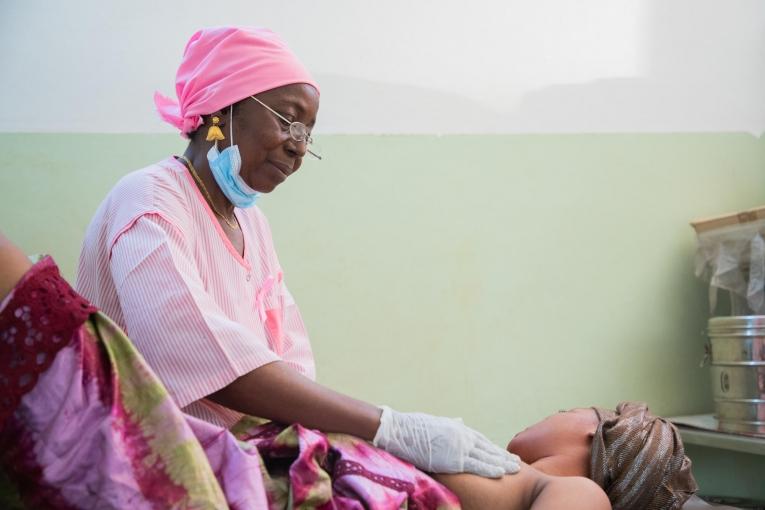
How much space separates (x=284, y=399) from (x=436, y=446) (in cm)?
31

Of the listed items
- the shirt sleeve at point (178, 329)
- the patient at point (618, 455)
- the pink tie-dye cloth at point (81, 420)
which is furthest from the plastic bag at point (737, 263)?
the pink tie-dye cloth at point (81, 420)

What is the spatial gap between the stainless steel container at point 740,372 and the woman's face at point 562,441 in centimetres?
124

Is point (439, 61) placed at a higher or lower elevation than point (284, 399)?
higher

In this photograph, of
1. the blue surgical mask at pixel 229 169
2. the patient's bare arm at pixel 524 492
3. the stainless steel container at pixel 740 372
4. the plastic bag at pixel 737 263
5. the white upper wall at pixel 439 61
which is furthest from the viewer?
the plastic bag at pixel 737 263

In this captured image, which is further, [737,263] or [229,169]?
[737,263]

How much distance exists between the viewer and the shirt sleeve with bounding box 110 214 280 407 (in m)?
1.52

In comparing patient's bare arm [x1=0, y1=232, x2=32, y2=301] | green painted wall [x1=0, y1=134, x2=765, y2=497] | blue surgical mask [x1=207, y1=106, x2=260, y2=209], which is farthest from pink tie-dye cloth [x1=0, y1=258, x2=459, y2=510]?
green painted wall [x1=0, y1=134, x2=765, y2=497]

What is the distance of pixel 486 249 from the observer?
3160mm

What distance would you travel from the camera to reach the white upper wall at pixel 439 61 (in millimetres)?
2611

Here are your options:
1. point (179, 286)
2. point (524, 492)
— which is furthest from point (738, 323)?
point (179, 286)

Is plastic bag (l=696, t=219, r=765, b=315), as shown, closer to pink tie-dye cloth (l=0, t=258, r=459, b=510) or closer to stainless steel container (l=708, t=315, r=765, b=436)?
stainless steel container (l=708, t=315, r=765, b=436)

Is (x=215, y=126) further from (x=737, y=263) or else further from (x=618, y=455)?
(x=737, y=263)

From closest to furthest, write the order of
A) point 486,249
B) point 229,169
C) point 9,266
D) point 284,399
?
point 9,266 → point 284,399 → point 229,169 → point 486,249

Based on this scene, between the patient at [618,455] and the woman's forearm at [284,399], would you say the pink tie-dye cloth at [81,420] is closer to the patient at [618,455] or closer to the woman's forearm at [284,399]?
the woman's forearm at [284,399]
